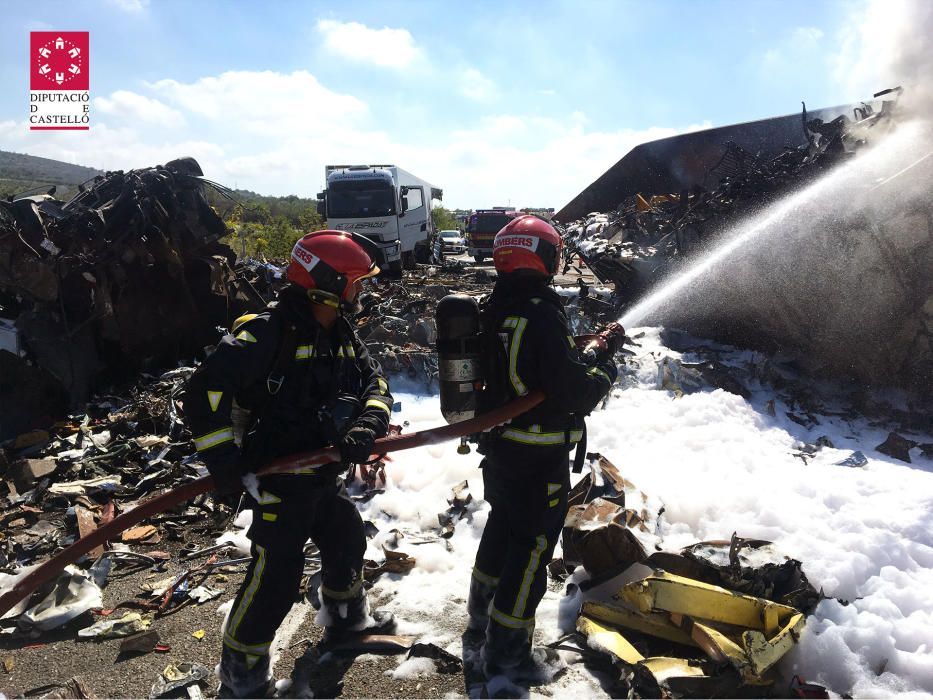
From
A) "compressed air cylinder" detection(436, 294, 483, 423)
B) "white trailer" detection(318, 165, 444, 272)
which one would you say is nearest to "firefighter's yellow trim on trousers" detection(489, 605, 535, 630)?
"compressed air cylinder" detection(436, 294, 483, 423)

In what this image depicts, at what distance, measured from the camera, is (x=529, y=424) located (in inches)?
108

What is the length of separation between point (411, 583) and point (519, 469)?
4.38 ft

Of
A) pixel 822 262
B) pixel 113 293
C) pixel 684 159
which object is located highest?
pixel 684 159

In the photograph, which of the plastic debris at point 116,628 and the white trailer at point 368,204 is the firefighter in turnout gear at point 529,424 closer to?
the plastic debris at point 116,628

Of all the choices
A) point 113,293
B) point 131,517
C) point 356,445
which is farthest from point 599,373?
point 113,293

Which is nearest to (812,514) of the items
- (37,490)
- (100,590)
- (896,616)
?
(896,616)

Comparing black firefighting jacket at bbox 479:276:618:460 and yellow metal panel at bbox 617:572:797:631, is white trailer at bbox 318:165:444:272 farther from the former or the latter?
yellow metal panel at bbox 617:572:797:631

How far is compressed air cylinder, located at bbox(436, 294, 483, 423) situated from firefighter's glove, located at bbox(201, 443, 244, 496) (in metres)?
0.95

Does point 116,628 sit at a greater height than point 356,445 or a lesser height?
lesser

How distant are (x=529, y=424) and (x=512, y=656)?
3.51ft

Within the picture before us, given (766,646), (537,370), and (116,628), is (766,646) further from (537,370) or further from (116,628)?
(116,628)

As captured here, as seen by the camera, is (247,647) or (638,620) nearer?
(247,647)

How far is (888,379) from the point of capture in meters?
6.15

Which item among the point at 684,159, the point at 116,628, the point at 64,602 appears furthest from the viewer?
the point at 684,159
